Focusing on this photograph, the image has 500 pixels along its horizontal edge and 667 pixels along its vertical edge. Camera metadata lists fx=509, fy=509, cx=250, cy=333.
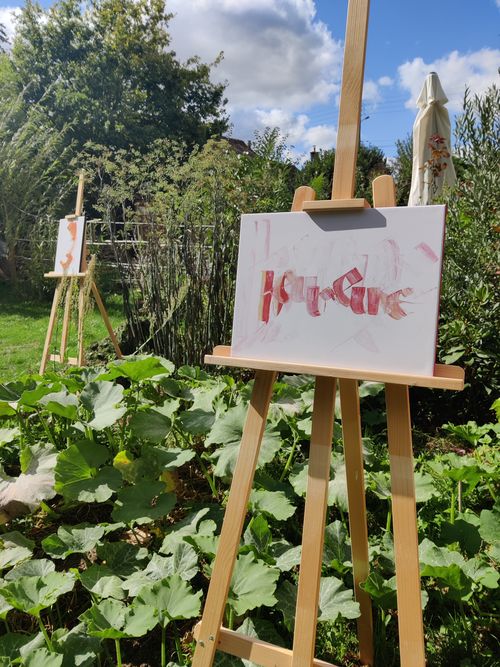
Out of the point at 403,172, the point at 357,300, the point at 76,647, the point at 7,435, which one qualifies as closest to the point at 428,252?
the point at 357,300

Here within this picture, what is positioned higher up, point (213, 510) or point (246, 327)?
point (246, 327)

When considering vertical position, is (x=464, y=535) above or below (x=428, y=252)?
below

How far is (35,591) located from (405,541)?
98cm

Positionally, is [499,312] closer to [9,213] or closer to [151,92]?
[9,213]

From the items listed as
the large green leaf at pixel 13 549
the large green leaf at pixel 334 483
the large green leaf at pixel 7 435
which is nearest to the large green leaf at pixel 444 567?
the large green leaf at pixel 334 483

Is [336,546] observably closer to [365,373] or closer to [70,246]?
[365,373]

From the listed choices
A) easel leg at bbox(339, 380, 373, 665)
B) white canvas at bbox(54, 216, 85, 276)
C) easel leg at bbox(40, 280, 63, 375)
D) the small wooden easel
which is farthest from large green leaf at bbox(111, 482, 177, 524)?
white canvas at bbox(54, 216, 85, 276)

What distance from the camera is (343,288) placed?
1142 mm

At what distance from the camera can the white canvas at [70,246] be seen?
162 inches

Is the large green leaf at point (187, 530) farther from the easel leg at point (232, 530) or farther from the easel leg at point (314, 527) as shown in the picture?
the easel leg at point (314, 527)

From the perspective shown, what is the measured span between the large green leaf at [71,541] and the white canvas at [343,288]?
84cm

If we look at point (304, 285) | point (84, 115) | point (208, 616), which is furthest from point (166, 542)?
point (84, 115)

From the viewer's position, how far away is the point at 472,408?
9.39 ft

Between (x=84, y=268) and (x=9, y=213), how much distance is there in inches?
226
